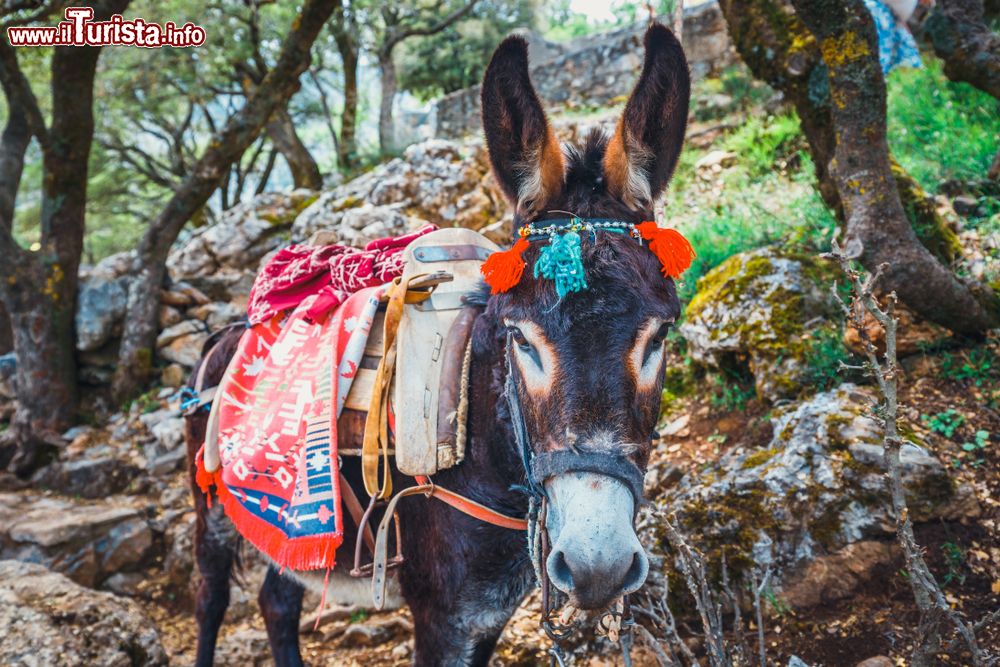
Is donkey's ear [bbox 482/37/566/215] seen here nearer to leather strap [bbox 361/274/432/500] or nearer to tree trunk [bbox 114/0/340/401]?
leather strap [bbox 361/274/432/500]

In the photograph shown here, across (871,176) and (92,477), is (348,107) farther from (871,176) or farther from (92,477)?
(871,176)

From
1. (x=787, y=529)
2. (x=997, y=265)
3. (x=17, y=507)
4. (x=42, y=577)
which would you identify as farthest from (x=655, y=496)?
(x=17, y=507)

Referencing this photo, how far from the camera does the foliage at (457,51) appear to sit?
16.1m

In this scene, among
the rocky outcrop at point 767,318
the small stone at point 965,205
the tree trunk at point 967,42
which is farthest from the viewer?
the tree trunk at point 967,42

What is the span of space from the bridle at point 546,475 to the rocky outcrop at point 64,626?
2606 mm

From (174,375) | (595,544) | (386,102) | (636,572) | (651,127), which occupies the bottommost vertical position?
(174,375)

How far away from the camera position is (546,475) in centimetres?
138

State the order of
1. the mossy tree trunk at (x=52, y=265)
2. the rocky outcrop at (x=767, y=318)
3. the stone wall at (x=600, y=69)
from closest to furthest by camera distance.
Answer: the rocky outcrop at (x=767, y=318) → the mossy tree trunk at (x=52, y=265) → the stone wall at (x=600, y=69)

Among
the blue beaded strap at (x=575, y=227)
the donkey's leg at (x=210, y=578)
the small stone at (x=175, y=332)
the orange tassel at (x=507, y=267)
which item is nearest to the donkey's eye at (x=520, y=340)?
the orange tassel at (x=507, y=267)

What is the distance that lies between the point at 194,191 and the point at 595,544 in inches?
297

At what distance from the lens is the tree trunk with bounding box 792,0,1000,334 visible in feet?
9.55

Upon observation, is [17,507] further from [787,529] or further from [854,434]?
[854,434]

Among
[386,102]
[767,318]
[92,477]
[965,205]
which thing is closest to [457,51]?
[386,102]

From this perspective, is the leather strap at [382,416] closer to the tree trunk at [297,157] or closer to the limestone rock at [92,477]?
the limestone rock at [92,477]
